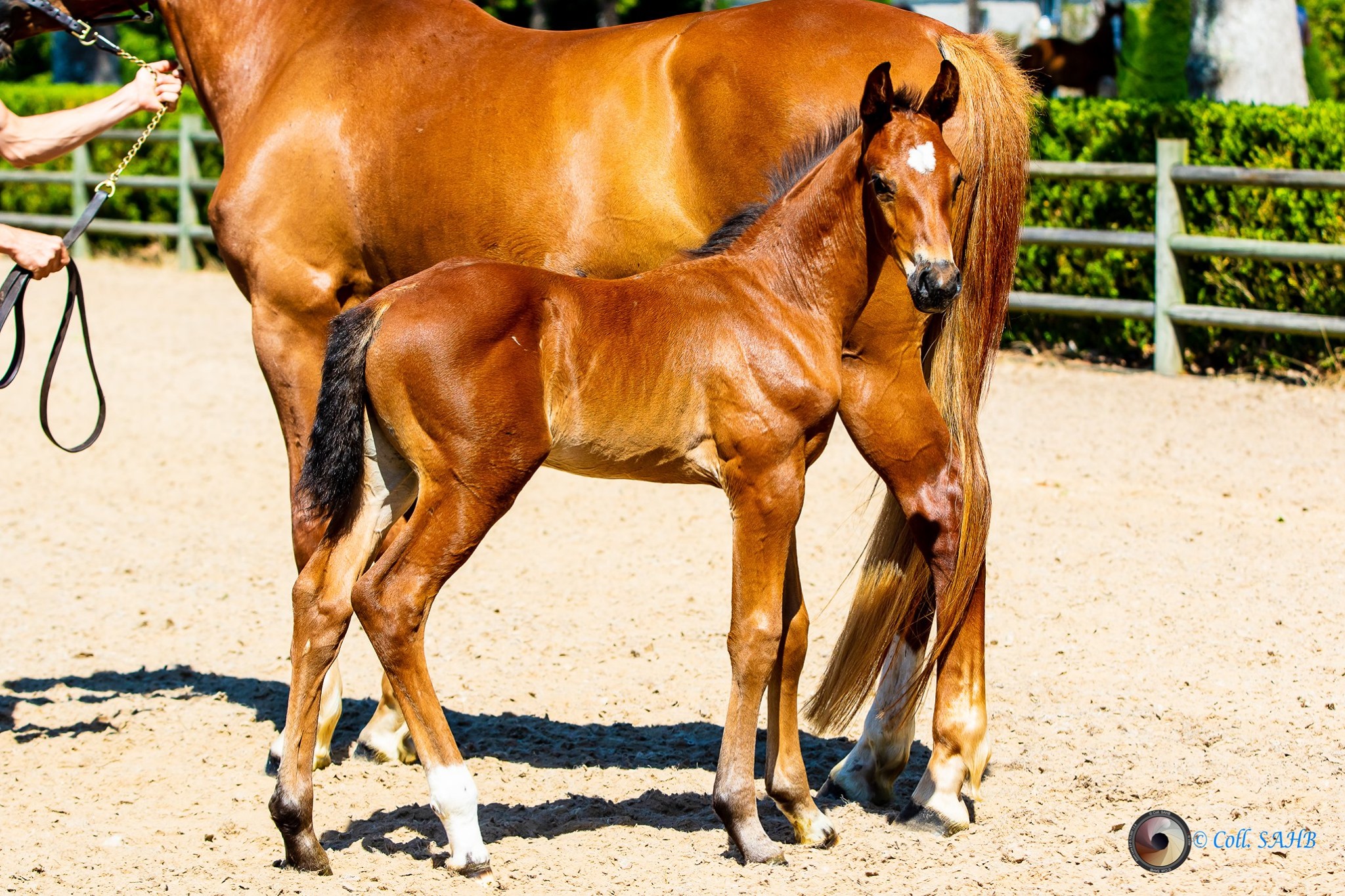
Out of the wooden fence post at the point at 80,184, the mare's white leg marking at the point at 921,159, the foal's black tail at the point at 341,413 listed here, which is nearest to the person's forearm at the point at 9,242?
the foal's black tail at the point at 341,413

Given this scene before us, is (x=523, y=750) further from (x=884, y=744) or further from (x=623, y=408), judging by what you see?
(x=623, y=408)

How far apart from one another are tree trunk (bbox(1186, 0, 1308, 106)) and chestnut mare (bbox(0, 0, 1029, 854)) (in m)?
7.84

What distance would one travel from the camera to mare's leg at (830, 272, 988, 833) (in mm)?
3650

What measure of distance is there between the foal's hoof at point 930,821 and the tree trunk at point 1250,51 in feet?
28.6

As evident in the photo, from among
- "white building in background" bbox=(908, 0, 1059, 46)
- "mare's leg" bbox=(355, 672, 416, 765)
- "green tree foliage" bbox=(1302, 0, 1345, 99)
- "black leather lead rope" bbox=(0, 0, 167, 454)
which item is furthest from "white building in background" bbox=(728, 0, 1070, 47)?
"mare's leg" bbox=(355, 672, 416, 765)

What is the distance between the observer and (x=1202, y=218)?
9375 mm

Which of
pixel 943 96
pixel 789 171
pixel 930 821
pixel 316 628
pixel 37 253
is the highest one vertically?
pixel 943 96

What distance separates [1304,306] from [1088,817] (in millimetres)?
6433

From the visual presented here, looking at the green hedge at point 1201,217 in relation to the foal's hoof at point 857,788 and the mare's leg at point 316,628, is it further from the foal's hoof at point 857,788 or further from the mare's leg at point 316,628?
the mare's leg at point 316,628

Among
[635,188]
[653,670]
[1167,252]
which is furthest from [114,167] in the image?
[635,188]

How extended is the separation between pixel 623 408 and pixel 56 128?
2350 mm

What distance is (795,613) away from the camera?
3.58 m

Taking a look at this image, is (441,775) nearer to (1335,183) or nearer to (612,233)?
(612,233)

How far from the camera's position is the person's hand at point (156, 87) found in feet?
14.4
